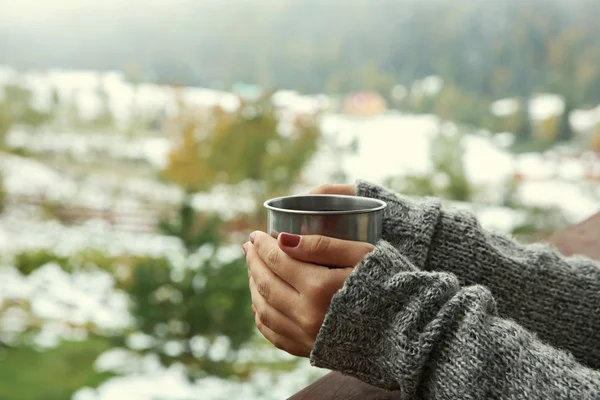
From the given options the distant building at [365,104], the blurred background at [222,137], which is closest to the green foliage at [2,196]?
the blurred background at [222,137]

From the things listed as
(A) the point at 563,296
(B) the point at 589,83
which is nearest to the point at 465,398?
(A) the point at 563,296

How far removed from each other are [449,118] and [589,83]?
0.50 metres

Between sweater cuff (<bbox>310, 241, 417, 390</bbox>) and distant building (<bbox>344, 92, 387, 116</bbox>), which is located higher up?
distant building (<bbox>344, 92, 387, 116</bbox>)

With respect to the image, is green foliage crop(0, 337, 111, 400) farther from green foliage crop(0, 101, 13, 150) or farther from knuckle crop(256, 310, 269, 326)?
knuckle crop(256, 310, 269, 326)

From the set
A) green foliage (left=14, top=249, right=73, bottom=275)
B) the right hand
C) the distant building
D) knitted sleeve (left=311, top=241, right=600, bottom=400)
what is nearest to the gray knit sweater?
knitted sleeve (left=311, top=241, right=600, bottom=400)

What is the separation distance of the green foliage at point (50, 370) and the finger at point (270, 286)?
1.92 meters

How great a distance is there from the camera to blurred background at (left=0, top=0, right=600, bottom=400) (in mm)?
2193

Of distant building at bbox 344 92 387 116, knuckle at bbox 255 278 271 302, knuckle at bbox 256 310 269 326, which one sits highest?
distant building at bbox 344 92 387 116

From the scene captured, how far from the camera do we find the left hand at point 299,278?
41cm

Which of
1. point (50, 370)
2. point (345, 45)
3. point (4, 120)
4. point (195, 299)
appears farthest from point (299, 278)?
point (4, 120)

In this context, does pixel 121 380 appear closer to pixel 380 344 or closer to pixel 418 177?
pixel 418 177

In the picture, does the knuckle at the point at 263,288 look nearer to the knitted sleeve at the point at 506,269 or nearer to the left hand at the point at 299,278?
the left hand at the point at 299,278

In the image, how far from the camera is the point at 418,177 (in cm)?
227

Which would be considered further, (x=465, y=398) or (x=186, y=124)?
(x=186, y=124)
